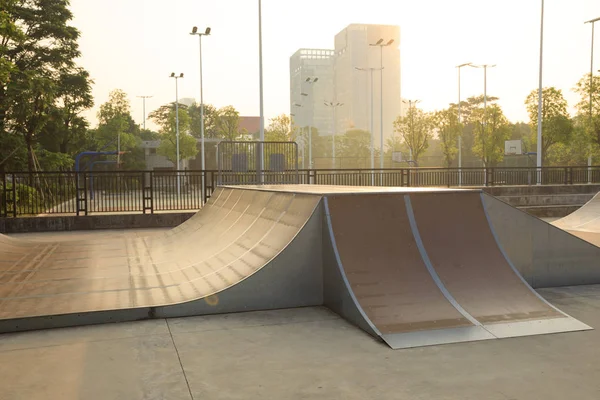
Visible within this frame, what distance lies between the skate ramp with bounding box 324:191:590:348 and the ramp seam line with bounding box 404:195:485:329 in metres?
0.01

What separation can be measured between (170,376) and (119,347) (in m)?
1.01

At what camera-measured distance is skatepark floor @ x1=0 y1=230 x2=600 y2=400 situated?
3.98 metres

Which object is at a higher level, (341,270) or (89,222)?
(341,270)

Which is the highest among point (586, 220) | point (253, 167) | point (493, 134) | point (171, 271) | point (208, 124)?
point (208, 124)

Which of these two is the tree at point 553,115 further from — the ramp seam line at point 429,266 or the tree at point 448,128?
the ramp seam line at point 429,266

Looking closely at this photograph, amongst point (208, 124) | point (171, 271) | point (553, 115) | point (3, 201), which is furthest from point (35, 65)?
point (208, 124)

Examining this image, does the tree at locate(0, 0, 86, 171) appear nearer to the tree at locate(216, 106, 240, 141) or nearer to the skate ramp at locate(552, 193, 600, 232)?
the skate ramp at locate(552, 193, 600, 232)

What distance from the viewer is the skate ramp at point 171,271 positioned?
6254mm

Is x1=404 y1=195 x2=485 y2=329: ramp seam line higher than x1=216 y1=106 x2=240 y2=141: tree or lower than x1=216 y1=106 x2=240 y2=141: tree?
lower

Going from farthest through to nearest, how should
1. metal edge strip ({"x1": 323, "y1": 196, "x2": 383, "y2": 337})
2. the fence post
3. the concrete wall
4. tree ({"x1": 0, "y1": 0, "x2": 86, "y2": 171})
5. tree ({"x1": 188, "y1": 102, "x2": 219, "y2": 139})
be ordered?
tree ({"x1": 188, "y1": 102, "x2": 219, "y2": 139}), tree ({"x1": 0, "y1": 0, "x2": 86, "y2": 171}), the fence post, the concrete wall, metal edge strip ({"x1": 323, "y1": 196, "x2": 383, "y2": 337})

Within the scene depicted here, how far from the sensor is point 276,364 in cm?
459

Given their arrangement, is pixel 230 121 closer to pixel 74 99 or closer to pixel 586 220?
pixel 74 99

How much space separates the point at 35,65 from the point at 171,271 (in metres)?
31.8

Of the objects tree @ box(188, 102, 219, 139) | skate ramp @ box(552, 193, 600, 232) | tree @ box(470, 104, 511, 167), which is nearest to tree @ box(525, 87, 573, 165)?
tree @ box(470, 104, 511, 167)
